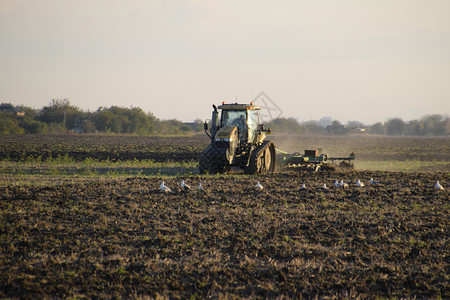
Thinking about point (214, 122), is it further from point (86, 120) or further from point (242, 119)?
point (86, 120)

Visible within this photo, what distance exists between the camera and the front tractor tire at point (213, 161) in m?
18.7

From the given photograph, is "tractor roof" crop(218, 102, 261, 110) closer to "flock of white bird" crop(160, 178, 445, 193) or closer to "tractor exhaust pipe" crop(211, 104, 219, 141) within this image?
"tractor exhaust pipe" crop(211, 104, 219, 141)

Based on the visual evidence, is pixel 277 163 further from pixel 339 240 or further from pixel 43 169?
pixel 339 240

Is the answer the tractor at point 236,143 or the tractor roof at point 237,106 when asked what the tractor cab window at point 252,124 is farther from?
the tractor roof at point 237,106

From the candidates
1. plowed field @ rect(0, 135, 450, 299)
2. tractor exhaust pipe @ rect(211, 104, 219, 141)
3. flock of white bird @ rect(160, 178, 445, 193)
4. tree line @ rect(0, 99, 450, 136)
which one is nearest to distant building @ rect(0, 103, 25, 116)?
tree line @ rect(0, 99, 450, 136)

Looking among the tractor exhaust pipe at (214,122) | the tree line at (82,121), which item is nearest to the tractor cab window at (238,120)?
the tractor exhaust pipe at (214,122)

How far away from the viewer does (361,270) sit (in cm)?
739

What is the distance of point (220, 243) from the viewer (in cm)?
884

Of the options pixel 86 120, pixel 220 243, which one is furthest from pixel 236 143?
pixel 86 120

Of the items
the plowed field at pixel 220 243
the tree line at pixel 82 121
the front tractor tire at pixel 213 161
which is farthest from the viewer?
the tree line at pixel 82 121

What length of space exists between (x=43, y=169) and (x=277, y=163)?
10363 mm

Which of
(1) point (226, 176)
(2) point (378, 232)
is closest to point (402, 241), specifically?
(2) point (378, 232)

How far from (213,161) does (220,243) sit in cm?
1017

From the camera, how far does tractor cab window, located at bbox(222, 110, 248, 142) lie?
19531 mm
